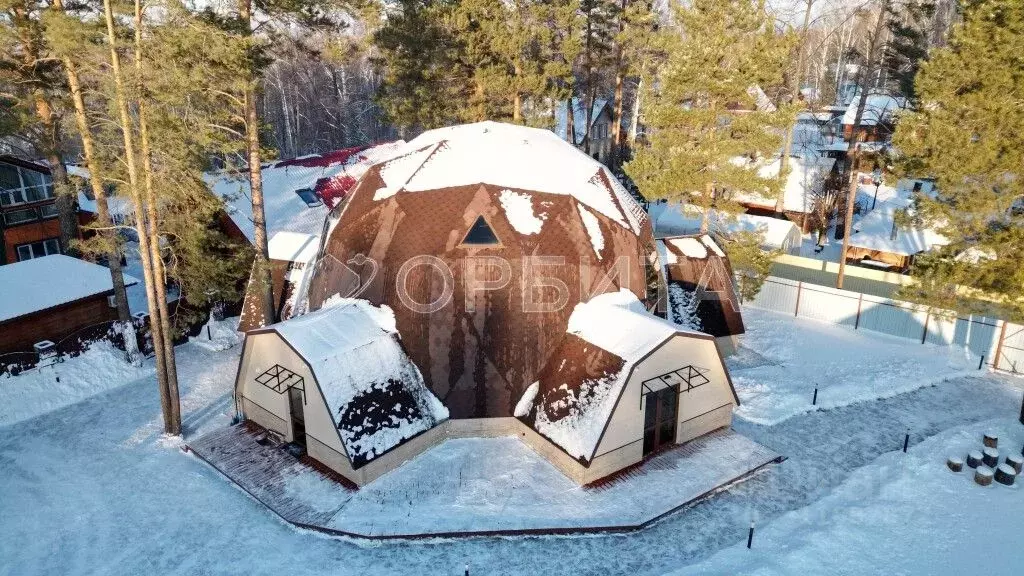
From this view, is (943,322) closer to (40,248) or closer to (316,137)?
(40,248)

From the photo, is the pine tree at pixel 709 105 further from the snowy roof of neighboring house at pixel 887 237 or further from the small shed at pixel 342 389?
the small shed at pixel 342 389

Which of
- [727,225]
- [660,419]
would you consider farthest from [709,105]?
[660,419]

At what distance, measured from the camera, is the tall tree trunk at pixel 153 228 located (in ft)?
44.0

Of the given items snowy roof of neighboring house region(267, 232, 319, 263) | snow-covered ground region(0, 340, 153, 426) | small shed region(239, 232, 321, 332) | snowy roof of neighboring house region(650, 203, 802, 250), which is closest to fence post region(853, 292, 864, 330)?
snowy roof of neighboring house region(650, 203, 802, 250)

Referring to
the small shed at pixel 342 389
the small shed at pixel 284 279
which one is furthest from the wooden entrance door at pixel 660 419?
the small shed at pixel 284 279

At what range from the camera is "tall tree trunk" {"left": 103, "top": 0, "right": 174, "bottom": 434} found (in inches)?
520

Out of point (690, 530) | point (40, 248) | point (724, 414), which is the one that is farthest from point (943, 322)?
point (40, 248)

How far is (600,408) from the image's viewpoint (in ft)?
46.4

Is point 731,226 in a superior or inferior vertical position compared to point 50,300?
superior

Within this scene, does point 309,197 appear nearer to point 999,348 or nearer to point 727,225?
point 727,225

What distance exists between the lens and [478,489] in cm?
1383

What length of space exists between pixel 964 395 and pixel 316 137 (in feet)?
189

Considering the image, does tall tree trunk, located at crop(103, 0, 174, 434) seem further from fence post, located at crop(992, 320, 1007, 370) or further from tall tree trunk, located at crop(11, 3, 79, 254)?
fence post, located at crop(992, 320, 1007, 370)

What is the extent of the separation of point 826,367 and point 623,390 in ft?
33.5
